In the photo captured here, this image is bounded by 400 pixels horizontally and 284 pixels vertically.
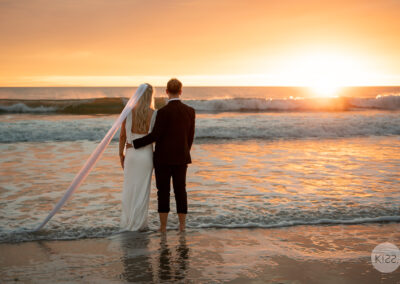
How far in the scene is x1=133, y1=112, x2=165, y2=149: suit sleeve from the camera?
16.3ft

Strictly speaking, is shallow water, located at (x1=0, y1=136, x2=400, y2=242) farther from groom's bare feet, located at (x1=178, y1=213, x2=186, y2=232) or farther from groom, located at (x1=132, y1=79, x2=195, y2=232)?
groom, located at (x1=132, y1=79, x2=195, y2=232)

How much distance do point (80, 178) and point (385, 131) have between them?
16.3 metres

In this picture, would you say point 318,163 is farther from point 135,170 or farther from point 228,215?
point 135,170

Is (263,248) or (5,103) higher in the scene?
(5,103)

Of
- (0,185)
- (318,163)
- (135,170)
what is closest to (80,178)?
(135,170)

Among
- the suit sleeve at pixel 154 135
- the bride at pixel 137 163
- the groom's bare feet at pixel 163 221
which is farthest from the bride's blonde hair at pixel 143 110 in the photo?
the groom's bare feet at pixel 163 221

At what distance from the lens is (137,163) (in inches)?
205

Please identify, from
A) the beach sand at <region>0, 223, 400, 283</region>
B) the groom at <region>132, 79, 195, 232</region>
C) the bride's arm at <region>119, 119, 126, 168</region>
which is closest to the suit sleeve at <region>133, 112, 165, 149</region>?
the groom at <region>132, 79, 195, 232</region>

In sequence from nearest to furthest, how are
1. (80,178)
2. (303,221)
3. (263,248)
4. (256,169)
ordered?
(263,248) < (80,178) < (303,221) < (256,169)

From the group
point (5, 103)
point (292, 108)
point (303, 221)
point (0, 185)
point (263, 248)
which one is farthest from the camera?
point (292, 108)

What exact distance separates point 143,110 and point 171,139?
1.57ft

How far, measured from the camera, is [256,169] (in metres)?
9.53

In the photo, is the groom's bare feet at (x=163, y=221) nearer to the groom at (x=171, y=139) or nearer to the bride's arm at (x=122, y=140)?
the groom at (x=171, y=139)

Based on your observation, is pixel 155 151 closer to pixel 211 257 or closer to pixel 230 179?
pixel 211 257
